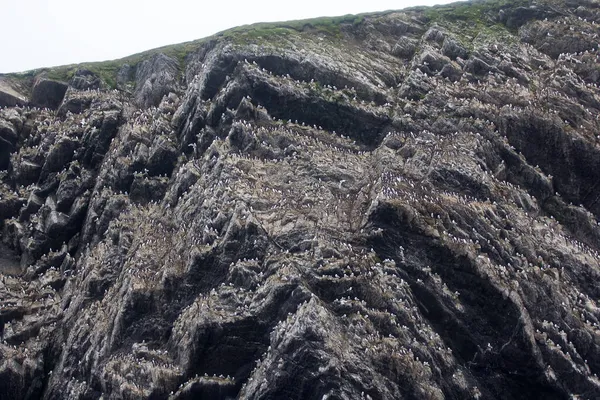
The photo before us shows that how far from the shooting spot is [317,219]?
54.0m

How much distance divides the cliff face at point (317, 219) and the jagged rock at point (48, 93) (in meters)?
0.46

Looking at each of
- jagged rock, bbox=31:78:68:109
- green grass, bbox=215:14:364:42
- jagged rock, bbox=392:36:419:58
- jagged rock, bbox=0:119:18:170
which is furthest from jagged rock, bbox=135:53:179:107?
jagged rock, bbox=392:36:419:58

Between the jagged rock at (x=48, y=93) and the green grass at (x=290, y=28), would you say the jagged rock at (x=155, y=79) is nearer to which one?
the green grass at (x=290, y=28)

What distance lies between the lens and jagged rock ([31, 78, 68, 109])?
287 feet

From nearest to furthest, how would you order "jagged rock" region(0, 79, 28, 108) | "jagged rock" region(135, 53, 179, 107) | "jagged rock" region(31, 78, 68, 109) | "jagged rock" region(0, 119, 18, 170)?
"jagged rock" region(0, 119, 18, 170)
"jagged rock" region(135, 53, 179, 107)
"jagged rock" region(0, 79, 28, 108)
"jagged rock" region(31, 78, 68, 109)

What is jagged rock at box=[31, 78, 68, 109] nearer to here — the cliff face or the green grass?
the cliff face

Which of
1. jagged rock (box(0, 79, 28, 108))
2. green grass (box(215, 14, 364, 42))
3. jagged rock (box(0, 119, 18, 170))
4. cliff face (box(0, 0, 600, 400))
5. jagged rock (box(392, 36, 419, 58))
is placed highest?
green grass (box(215, 14, 364, 42))

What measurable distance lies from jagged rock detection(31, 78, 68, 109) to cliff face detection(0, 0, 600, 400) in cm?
46

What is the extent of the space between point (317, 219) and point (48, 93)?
55.9 metres

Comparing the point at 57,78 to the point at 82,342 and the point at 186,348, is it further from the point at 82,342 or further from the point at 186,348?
the point at 186,348

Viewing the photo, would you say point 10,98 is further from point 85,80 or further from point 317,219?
point 317,219

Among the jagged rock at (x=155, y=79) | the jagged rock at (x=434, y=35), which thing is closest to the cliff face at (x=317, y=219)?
the jagged rock at (x=155, y=79)

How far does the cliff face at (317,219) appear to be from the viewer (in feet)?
152

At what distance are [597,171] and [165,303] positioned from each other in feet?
155
